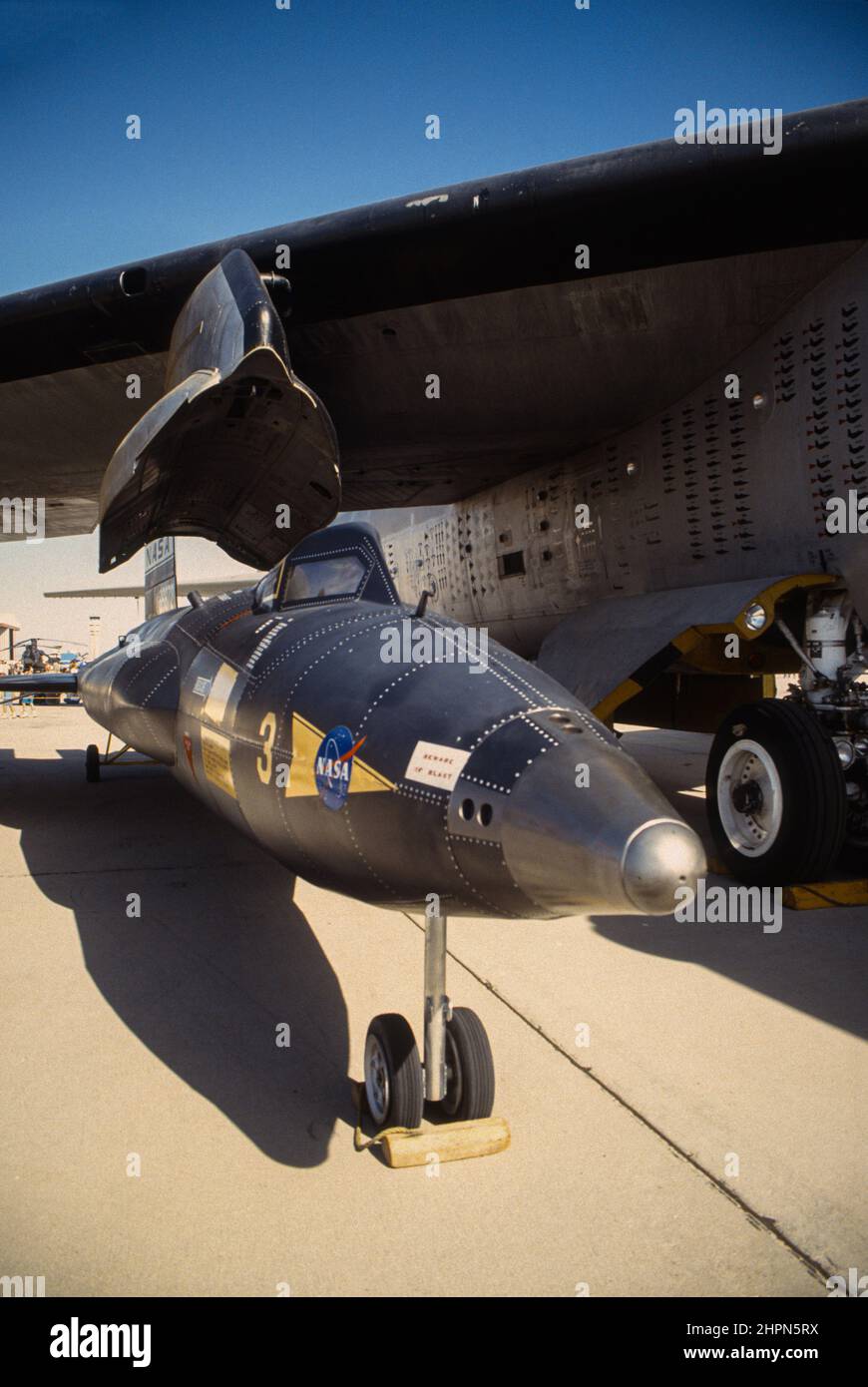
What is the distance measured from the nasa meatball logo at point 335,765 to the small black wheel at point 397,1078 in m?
0.94

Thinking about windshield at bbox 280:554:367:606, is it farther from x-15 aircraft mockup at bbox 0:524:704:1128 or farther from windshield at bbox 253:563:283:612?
windshield at bbox 253:563:283:612

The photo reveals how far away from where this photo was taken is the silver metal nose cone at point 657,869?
228 centimetres

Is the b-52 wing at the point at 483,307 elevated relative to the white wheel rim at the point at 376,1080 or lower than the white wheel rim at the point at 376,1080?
elevated

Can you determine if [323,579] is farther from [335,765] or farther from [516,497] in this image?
[516,497]

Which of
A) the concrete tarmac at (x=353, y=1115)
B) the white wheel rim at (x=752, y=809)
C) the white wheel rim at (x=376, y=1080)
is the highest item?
the white wheel rim at (x=752, y=809)

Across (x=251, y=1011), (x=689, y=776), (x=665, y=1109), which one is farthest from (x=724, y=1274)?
(x=689, y=776)

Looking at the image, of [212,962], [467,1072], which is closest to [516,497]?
[212,962]

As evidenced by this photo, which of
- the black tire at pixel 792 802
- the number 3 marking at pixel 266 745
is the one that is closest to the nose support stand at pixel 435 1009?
the number 3 marking at pixel 266 745

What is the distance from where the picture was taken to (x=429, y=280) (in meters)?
6.61

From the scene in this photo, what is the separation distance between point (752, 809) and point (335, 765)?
14.5 ft

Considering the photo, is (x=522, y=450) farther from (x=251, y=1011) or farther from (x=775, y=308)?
(x=251, y=1011)

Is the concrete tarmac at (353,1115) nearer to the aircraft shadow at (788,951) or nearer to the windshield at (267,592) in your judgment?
the aircraft shadow at (788,951)

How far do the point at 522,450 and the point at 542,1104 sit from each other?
22.6 ft
